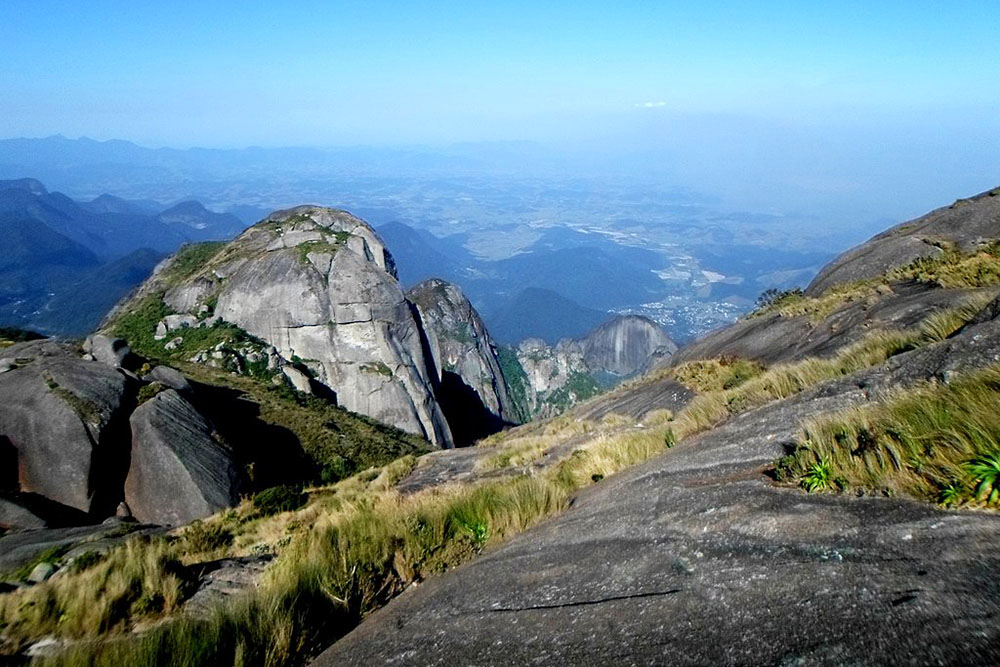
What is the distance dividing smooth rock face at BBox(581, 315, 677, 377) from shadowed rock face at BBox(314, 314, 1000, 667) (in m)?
169

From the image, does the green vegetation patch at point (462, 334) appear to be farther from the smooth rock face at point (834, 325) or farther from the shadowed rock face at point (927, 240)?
the smooth rock face at point (834, 325)

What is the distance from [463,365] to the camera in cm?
10456

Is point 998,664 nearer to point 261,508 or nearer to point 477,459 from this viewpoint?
point 477,459

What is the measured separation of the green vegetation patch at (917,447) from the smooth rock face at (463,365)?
7702cm

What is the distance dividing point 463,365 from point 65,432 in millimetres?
81831

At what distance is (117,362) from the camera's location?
3431cm

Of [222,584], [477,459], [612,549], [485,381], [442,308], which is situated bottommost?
[485,381]

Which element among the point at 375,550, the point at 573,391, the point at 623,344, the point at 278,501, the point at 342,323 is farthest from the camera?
the point at 623,344

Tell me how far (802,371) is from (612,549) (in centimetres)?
688

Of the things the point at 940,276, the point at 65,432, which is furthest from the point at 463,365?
the point at 940,276

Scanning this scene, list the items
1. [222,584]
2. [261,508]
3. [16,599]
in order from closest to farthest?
[16,599] < [222,584] < [261,508]

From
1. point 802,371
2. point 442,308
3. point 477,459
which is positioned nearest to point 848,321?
point 802,371

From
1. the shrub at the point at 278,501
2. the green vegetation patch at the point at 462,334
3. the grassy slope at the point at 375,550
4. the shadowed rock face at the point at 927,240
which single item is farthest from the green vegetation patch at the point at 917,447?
the green vegetation patch at the point at 462,334

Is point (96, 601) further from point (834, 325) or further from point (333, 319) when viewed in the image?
point (333, 319)
